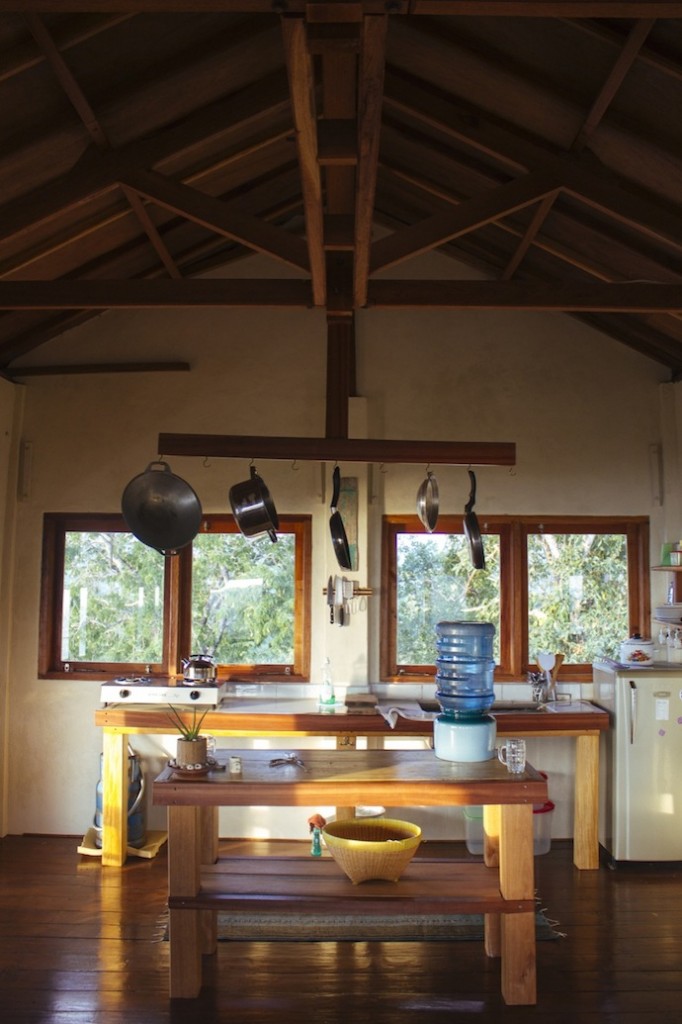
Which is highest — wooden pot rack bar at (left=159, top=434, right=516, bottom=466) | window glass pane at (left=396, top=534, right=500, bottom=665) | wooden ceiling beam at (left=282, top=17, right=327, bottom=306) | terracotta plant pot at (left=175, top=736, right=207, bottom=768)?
wooden ceiling beam at (left=282, top=17, right=327, bottom=306)

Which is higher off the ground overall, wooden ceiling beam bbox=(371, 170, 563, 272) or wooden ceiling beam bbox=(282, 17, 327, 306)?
wooden ceiling beam bbox=(371, 170, 563, 272)

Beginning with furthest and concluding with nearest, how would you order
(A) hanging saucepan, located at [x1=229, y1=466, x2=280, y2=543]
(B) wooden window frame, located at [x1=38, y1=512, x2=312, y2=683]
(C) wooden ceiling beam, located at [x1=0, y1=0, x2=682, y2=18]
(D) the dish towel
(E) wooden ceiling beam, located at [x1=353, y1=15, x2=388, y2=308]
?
(B) wooden window frame, located at [x1=38, y1=512, x2=312, y2=683], (D) the dish towel, (A) hanging saucepan, located at [x1=229, y1=466, x2=280, y2=543], (E) wooden ceiling beam, located at [x1=353, y1=15, x2=388, y2=308], (C) wooden ceiling beam, located at [x1=0, y1=0, x2=682, y2=18]

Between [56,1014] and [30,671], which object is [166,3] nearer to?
[56,1014]

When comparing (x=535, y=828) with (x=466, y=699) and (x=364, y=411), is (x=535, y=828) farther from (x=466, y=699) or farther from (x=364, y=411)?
(x=364, y=411)

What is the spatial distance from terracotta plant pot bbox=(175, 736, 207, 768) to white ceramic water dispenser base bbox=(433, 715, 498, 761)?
1.13 m

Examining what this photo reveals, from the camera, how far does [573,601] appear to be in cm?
A: 659

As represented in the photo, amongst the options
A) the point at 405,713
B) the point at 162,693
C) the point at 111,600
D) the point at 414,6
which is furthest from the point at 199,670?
the point at 414,6

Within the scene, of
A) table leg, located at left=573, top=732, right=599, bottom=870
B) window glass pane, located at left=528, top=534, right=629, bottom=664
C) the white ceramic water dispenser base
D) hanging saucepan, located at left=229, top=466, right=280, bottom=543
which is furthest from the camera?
window glass pane, located at left=528, top=534, right=629, bottom=664

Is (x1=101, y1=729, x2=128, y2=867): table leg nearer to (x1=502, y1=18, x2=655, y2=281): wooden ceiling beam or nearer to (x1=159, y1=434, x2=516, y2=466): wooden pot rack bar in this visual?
(x1=159, y1=434, x2=516, y2=466): wooden pot rack bar

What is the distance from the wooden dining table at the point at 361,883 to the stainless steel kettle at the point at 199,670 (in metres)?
2.00

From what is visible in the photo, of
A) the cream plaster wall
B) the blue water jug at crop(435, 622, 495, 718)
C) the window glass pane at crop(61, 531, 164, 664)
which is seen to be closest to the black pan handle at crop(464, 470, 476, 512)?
the blue water jug at crop(435, 622, 495, 718)

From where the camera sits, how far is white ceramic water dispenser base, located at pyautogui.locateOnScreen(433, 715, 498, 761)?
14.0ft

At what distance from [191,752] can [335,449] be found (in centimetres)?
167

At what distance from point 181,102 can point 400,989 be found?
14.2ft
